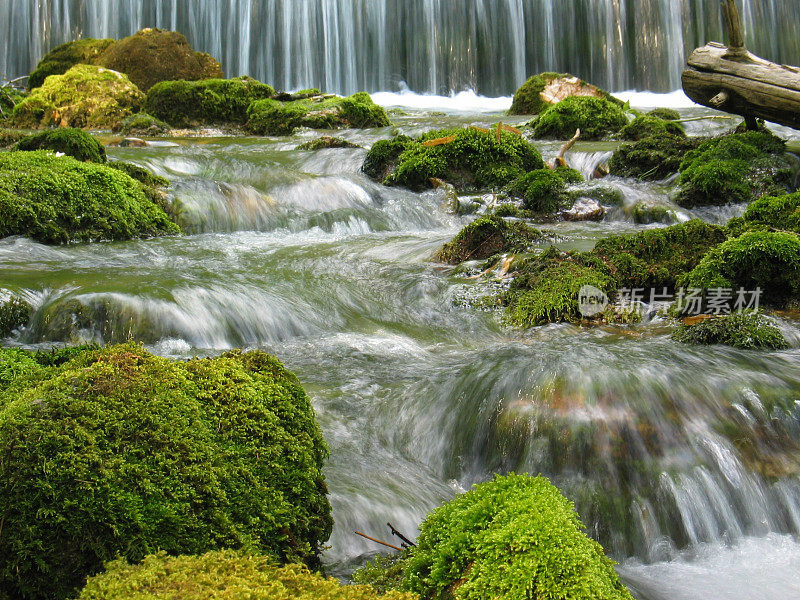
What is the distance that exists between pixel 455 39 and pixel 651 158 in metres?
16.1

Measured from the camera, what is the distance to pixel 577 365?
164 inches

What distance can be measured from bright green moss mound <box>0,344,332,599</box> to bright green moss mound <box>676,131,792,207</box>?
28.7 ft

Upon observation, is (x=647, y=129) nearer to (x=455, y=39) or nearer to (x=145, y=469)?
(x=145, y=469)

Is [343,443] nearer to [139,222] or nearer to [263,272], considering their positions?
[263,272]

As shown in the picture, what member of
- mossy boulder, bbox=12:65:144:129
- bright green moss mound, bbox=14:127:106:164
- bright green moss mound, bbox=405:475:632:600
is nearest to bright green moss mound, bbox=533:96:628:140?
bright green moss mound, bbox=14:127:106:164

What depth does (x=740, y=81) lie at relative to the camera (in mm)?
9391

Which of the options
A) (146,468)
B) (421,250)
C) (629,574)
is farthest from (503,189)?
(146,468)

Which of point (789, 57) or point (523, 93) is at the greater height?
point (789, 57)

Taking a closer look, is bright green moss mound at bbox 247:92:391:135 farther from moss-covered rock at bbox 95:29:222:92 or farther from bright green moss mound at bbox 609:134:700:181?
bright green moss mound at bbox 609:134:700:181

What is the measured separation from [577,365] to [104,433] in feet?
9.39

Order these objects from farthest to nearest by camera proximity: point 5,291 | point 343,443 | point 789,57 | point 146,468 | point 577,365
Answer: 1. point 789,57
2. point 5,291
3. point 577,365
4. point 343,443
5. point 146,468

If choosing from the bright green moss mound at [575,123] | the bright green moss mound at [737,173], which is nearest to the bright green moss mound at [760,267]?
the bright green moss mound at [737,173]

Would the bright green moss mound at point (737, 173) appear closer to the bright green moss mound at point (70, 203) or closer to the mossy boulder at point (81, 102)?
the bright green moss mound at point (70, 203)

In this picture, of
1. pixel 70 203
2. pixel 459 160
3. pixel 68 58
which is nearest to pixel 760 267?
pixel 459 160
